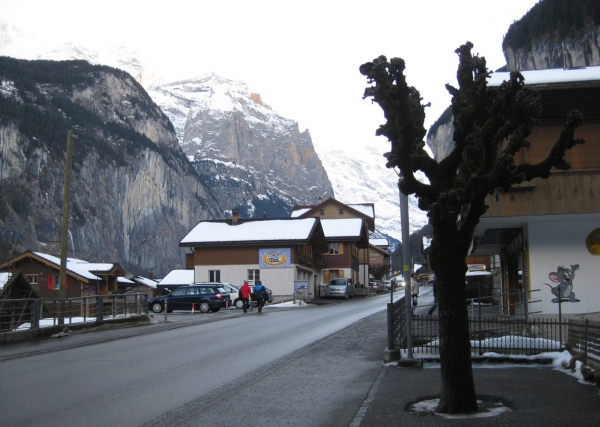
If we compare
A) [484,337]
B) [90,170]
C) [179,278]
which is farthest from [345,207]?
[90,170]

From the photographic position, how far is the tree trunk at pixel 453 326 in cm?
842

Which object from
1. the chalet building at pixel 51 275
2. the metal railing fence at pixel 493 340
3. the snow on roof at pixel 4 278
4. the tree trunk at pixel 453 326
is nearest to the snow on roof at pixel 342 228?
the chalet building at pixel 51 275

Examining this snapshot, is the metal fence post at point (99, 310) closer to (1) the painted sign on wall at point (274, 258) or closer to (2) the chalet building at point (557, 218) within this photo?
(2) the chalet building at point (557, 218)

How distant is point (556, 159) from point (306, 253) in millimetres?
49132

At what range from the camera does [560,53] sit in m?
93.1

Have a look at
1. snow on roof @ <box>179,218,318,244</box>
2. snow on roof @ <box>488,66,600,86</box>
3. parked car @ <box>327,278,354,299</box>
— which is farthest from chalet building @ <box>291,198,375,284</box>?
snow on roof @ <box>488,66,600,86</box>

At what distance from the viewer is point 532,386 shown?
10250 mm

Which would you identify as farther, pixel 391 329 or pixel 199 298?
pixel 199 298

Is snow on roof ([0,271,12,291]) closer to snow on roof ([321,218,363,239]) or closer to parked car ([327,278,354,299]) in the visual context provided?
parked car ([327,278,354,299])

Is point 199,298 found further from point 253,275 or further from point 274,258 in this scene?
point 253,275

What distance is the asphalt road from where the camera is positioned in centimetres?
886

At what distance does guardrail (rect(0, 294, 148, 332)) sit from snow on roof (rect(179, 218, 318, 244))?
81.0 feet

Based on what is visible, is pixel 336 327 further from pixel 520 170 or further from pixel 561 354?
pixel 520 170

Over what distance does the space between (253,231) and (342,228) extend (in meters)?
17.5
